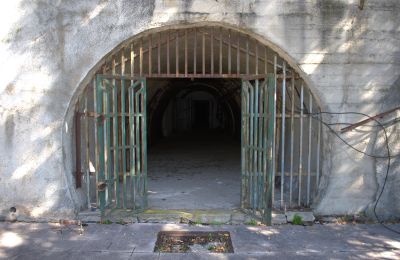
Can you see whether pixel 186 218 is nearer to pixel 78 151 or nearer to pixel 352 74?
pixel 78 151

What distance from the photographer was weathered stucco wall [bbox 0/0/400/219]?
5309 mm

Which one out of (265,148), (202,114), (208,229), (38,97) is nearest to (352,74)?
(265,148)

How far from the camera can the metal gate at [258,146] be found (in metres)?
5.28

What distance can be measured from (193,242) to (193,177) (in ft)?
12.0

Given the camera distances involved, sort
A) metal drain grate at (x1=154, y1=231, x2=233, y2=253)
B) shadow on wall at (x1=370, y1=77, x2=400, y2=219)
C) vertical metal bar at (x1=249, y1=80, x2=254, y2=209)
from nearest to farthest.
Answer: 1. metal drain grate at (x1=154, y1=231, x2=233, y2=253)
2. shadow on wall at (x1=370, y1=77, x2=400, y2=219)
3. vertical metal bar at (x1=249, y1=80, x2=254, y2=209)

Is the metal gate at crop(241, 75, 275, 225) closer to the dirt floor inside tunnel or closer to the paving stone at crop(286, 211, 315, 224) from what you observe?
the paving stone at crop(286, 211, 315, 224)

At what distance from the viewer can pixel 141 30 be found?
17.4 feet

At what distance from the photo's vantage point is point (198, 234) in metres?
5.11

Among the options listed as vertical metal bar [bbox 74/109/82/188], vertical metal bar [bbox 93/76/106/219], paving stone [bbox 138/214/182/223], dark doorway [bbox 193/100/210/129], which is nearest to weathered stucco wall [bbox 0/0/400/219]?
vertical metal bar [bbox 74/109/82/188]

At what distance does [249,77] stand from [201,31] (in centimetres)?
105

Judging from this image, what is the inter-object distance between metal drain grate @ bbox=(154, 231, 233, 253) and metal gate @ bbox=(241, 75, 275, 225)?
765mm

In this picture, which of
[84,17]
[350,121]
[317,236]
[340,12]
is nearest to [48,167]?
[84,17]

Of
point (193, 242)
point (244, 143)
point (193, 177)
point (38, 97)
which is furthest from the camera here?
point (193, 177)

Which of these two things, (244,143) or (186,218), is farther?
(244,143)
